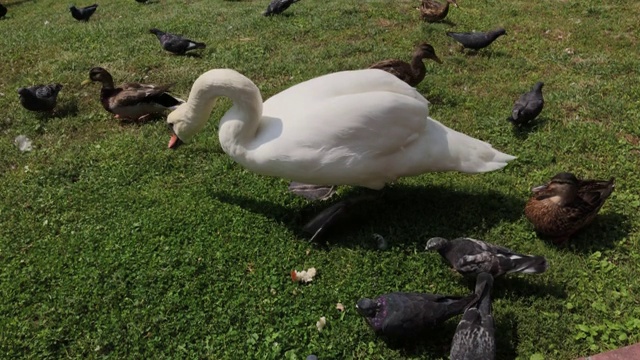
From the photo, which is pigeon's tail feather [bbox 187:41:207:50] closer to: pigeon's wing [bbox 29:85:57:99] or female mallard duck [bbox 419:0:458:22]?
pigeon's wing [bbox 29:85:57:99]

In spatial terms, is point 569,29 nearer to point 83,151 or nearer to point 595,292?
point 595,292

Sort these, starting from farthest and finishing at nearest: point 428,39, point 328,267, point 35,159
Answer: point 428,39
point 35,159
point 328,267

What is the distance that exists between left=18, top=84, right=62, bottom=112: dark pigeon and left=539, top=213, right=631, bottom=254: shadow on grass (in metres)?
6.12

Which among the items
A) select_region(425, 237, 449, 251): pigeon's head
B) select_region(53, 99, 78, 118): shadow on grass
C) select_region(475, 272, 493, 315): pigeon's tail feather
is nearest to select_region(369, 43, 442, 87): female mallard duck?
select_region(425, 237, 449, 251): pigeon's head

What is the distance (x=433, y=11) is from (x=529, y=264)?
6918 mm

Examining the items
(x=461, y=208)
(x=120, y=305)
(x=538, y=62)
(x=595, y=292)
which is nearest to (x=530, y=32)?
(x=538, y=62)

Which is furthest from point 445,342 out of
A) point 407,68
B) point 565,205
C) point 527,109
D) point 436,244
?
point 407,68

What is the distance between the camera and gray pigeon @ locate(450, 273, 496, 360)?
3.33 metres

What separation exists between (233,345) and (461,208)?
2470 mm

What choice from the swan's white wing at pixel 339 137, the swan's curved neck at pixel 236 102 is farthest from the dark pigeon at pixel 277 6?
the swan's white wing at pixel 339 137

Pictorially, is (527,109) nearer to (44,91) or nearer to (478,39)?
(478,39)

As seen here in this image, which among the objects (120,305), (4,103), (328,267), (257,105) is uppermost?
(257,105)

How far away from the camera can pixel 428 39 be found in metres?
8.91

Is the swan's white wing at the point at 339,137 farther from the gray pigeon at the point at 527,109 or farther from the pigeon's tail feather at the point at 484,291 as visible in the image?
the gray pigeon at the point at 527,109
